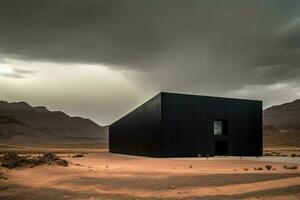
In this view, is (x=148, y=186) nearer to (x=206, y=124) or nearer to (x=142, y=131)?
(x=206, y=124)

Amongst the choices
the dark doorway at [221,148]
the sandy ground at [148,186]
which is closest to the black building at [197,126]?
the dark doorway at [221,148]

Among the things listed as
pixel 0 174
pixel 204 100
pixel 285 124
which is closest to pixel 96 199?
pixel 0 174

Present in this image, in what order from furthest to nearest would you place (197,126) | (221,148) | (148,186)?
(221,148) → (197,126) → (148,186)

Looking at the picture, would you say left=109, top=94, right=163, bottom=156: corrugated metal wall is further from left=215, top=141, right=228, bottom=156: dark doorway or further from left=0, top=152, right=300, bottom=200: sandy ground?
left=0, top=152, right=300, bottom=200: sandy ground

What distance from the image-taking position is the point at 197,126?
45.2m

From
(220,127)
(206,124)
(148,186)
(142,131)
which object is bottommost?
(148,186)

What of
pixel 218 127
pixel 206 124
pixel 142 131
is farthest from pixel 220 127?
pixel 142 131

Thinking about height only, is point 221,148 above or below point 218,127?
below

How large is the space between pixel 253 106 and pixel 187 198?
1520 inches

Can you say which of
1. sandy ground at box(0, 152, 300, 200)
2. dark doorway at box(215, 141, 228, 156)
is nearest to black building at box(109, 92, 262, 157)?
dark doorway at box(215, 141, 228, 156)

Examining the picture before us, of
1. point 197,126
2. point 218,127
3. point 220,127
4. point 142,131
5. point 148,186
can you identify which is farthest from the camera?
point 142,131

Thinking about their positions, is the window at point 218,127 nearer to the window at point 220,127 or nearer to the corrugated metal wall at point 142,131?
the window at point 220,127

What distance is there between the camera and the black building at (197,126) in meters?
43.4

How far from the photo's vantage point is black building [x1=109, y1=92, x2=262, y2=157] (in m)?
43.4
